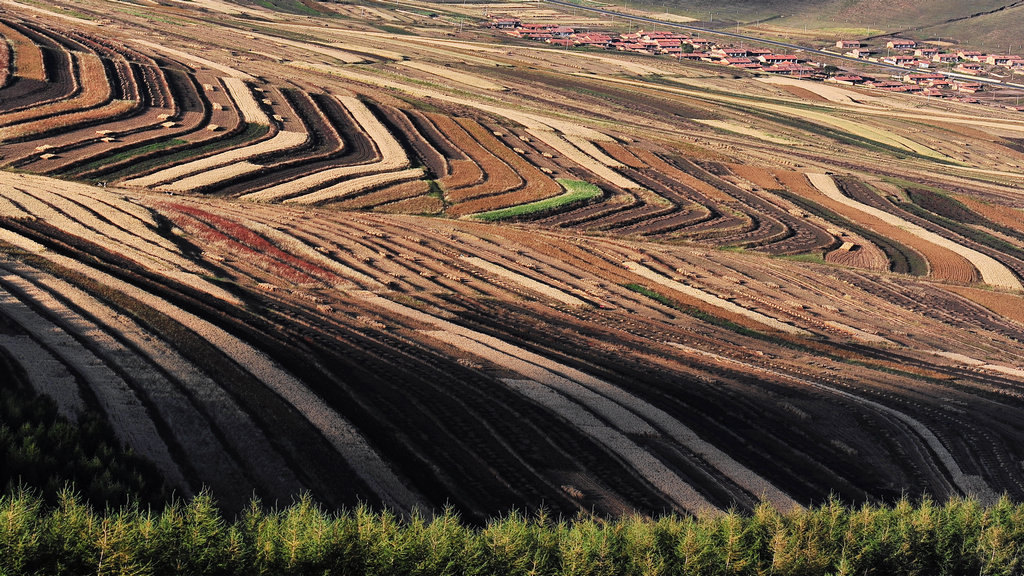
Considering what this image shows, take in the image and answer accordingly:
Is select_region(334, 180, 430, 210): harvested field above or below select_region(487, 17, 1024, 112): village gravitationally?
below

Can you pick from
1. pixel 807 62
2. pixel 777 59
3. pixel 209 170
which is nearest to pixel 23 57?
pixel 209 170

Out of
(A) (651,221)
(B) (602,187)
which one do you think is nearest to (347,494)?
(A) (651,221)

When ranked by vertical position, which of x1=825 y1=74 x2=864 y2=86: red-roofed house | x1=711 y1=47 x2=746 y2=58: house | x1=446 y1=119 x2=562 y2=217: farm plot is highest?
x1=711 y1=47 x2=746 y2=58: house

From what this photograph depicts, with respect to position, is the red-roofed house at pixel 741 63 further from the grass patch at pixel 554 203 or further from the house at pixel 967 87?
the grass patch at pixel 554 203

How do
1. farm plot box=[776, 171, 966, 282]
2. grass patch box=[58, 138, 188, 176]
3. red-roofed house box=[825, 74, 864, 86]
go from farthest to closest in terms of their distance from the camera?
red-roofed house box=[825, 74, 864, 86]
farm plot box=[776, 171, 966, 282]
grass patch box=[58, 138, 188, 176]

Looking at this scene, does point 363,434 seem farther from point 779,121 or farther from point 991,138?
point 991,138

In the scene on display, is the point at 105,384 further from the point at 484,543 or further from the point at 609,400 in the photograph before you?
the point at 609,400

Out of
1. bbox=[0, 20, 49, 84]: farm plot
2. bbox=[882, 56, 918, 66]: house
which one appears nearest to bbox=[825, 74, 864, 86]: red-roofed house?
bbox=[882, 56, 918, 66]: house

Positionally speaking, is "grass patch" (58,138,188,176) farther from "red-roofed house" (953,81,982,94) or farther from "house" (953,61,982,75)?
"house" (953,61,982,75)
